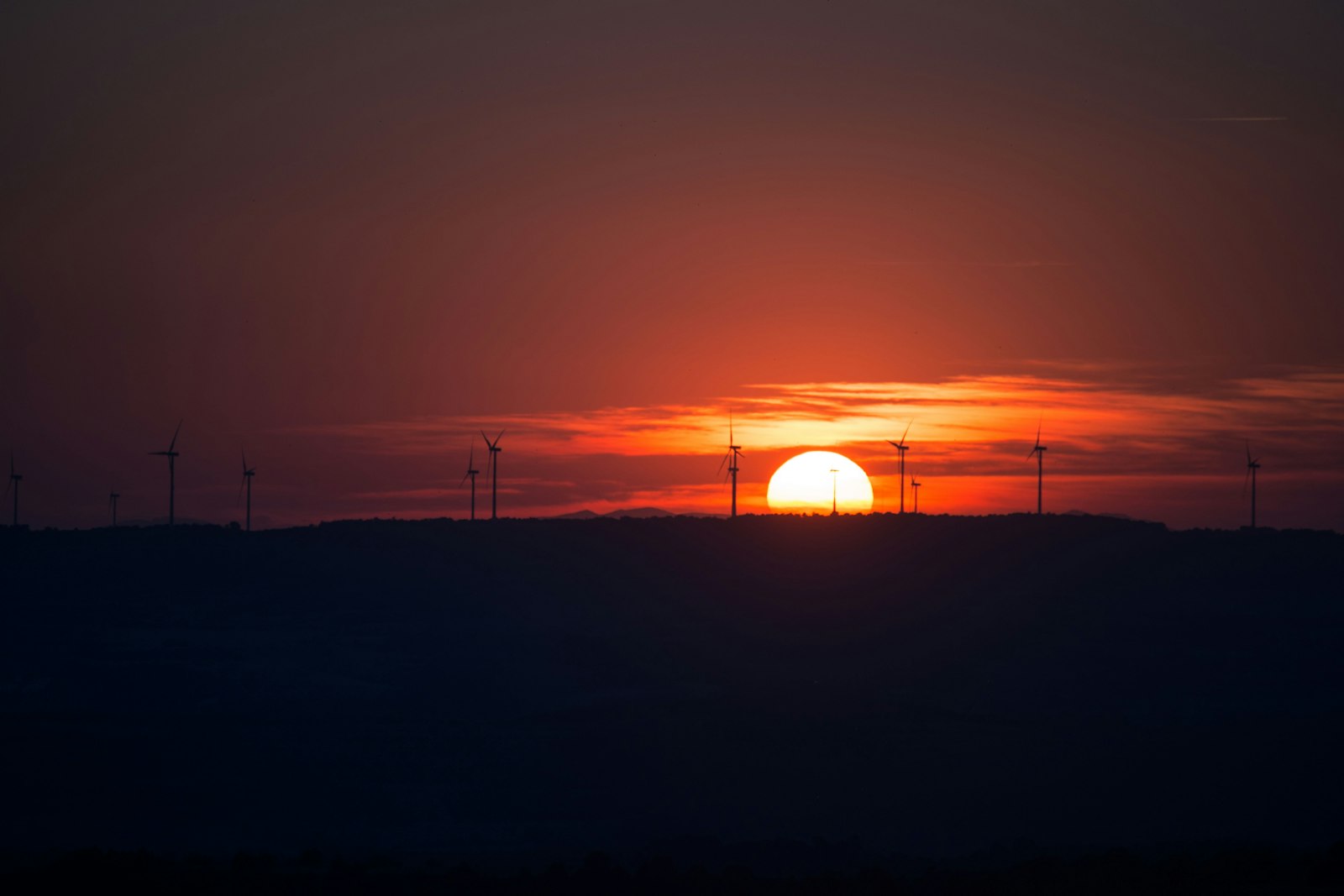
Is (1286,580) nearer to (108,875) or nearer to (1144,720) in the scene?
(1144,720)

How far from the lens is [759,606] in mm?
107188

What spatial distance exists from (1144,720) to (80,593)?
70.2m

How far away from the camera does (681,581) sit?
111062 mm

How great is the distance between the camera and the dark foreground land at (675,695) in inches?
2594

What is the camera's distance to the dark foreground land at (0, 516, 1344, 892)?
65875mm

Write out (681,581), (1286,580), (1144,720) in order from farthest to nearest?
(681,581) < (1286,580) < (1144,720)

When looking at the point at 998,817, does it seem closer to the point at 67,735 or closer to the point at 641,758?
the point at 641,758

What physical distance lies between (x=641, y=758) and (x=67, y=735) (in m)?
28.7

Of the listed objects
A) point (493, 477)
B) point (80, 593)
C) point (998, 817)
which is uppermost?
point (493, 477)

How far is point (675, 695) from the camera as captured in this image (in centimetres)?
8775

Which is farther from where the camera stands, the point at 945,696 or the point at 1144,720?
the point at 945,696

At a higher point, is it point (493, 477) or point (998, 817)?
point (493, 477)

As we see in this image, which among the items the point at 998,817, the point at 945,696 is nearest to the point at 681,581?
the point at 945,696

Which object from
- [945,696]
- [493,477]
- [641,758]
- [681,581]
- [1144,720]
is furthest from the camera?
[493,477]
